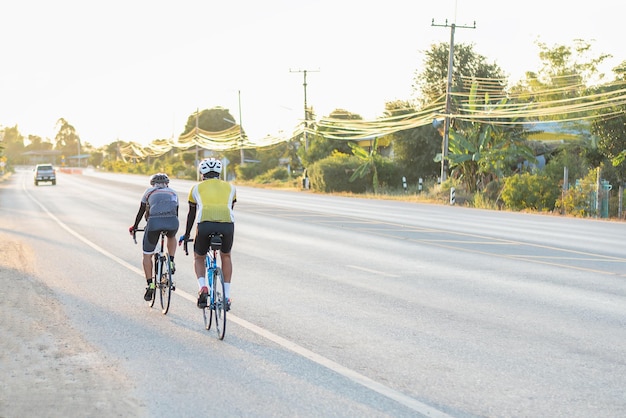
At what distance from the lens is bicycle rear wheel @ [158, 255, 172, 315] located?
9309 millimetres

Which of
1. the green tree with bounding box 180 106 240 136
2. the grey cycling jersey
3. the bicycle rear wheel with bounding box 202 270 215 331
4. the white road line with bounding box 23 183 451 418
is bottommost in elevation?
the white road line with bounding box 23 183 451 418

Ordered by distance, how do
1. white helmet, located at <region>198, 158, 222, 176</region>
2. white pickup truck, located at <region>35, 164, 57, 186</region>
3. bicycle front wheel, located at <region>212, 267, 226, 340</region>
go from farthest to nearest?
white pickup truck, located at <region>35, 164, 57, 186</region> → white helmet, located at <region>198, 158, 222, 176</region> → bicycle front wheel, located at <region>212, 267, 226, 340</region>

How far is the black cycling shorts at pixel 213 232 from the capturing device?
7973 millimetres

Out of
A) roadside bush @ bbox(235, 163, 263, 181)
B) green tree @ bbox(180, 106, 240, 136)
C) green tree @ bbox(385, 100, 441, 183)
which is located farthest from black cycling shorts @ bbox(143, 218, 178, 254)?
green tree @ bbox(180, 106, 240, 136)

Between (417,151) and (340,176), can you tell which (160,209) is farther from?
(417,151)

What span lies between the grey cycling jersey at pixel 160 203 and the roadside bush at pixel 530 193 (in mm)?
26605

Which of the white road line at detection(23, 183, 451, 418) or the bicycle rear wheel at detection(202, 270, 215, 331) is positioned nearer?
the white road line at detection(23, 183, 451, 418)

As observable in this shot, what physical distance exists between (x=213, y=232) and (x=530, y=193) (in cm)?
2849

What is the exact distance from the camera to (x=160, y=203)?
30.1 ft

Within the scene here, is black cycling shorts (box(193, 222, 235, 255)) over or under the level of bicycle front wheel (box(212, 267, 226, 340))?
over

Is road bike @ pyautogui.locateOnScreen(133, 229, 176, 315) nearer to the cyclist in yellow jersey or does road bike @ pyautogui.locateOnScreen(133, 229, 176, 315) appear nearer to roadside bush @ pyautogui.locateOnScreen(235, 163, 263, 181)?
the cyclist in yellow jersey

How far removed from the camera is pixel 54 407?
18.6 ft

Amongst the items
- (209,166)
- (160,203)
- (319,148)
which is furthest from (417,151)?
(209,166)

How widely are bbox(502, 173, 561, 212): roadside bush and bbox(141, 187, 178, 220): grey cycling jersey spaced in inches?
1047
